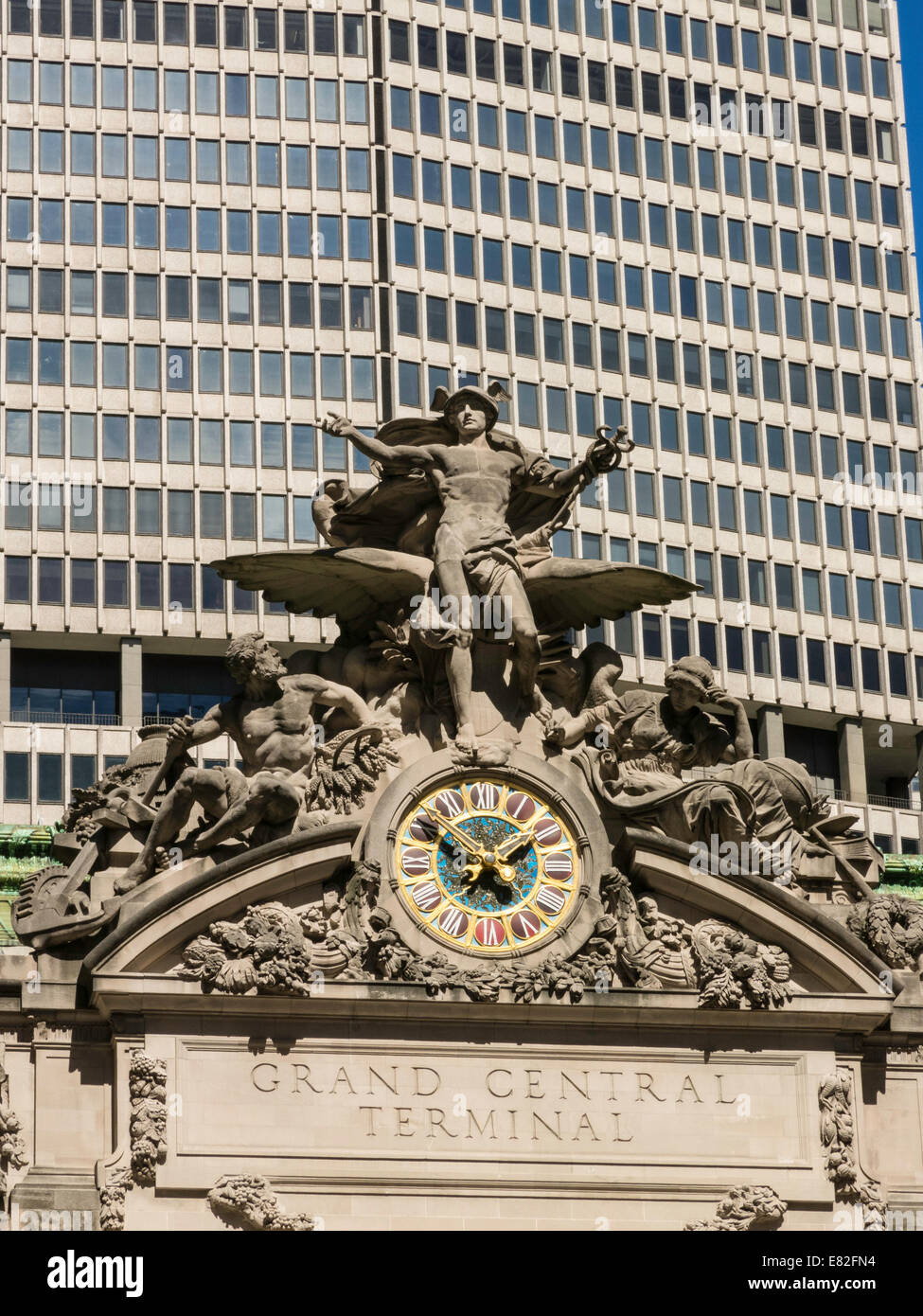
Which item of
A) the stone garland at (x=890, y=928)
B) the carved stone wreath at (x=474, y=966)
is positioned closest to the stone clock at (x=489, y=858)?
the carved stone wreath at (x=474, y=966)

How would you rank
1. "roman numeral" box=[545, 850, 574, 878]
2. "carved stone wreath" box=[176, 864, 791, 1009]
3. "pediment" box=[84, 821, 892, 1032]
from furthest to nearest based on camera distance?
"roman numeral" box=[545, 850, 574, 878] → "carved stone wreath" box=[176, 864, 791, 1009] → "pediment" box=[84, 821, 892, 1032]

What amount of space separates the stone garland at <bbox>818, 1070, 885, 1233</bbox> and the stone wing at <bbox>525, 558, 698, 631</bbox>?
8031mm

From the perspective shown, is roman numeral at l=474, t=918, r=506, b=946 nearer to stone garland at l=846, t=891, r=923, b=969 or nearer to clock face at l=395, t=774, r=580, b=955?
clock face at l=395, t=774, r=580, b=955

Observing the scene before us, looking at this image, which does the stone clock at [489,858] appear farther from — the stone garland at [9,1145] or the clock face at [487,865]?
the stone garland at [9,1145]

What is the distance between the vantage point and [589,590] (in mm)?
53906

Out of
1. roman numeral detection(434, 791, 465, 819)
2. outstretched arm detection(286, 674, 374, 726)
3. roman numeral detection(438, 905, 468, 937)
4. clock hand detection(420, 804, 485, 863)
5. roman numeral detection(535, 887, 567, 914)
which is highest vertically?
outstretched arm detection(286, 674, 374, 726)

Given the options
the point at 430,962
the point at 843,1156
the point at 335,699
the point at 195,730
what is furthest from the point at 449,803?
the point at 843,1156

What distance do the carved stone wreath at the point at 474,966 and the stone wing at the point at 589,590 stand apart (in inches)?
181

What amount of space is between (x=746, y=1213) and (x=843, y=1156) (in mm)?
1813

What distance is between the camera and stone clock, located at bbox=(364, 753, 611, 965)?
168 ft

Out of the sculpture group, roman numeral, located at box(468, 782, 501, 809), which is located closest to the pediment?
the sculpture group

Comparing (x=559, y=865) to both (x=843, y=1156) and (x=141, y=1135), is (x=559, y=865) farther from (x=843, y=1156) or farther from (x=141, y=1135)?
(x=141, y=1135)
